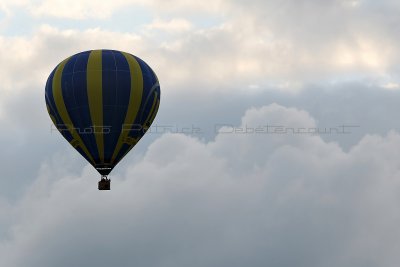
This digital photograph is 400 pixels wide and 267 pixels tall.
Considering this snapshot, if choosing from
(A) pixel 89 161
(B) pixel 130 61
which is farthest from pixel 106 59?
(A) pixel 89 161

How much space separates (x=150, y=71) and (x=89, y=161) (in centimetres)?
951

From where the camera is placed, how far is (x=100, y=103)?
88.8 m

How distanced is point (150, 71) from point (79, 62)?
6301 millimetres

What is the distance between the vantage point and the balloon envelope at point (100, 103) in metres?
88.9

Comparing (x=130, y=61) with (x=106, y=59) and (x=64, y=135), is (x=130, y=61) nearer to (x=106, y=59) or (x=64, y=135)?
(x=106, y=59)

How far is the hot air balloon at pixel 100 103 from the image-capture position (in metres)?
88.9

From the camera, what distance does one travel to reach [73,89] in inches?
3506

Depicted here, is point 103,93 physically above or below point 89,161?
above

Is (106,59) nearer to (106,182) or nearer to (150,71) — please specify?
(150,71)

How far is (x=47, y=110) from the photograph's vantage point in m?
92.4

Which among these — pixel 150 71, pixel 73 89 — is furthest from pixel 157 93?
pixel 73 89

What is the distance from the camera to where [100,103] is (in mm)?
88812

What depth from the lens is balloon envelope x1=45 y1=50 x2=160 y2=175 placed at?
8894 centimetres

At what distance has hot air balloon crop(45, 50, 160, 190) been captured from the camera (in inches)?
3501
